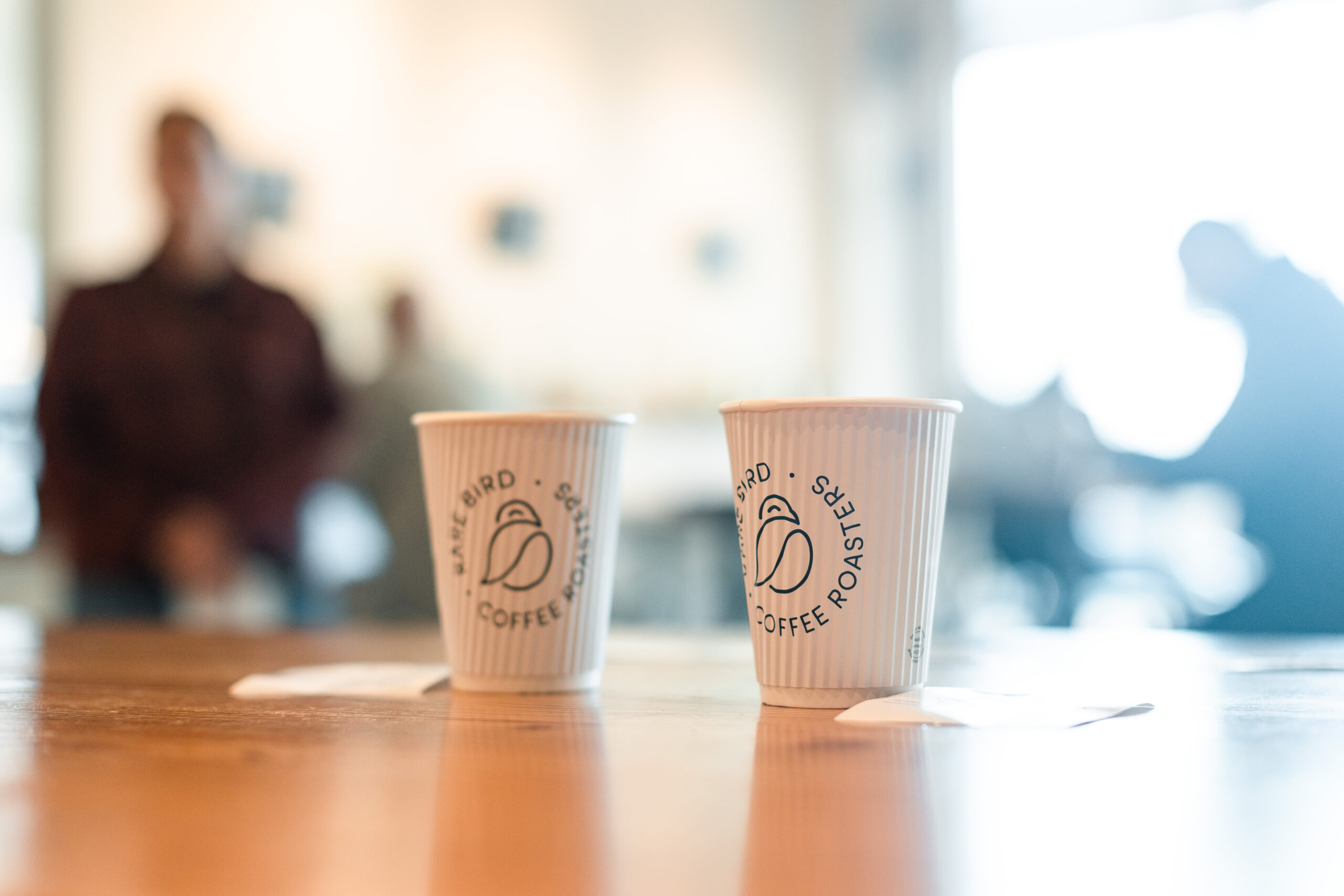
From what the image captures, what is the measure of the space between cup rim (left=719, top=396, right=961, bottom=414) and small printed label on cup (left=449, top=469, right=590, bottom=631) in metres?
0.13

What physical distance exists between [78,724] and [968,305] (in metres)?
3.15

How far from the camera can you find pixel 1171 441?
3.20 metres

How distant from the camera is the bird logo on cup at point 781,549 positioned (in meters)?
0.59

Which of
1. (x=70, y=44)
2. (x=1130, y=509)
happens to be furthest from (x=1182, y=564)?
(x=70, y=44)

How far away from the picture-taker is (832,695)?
59cm

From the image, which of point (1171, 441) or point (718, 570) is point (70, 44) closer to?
point (718, 570)

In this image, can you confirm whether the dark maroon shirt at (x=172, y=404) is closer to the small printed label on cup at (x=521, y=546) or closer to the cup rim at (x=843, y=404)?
the small printed label on cup at (x=521, y=546)

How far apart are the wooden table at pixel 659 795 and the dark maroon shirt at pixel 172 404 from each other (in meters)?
1.71

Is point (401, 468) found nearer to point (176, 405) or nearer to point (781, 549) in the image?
point (176, 405)

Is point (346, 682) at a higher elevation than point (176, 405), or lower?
lower

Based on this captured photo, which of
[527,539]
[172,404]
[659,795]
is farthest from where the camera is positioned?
[172,404]

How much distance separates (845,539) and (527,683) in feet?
0.70

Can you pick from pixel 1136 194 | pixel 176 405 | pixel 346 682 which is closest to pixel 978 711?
pixel 346 682

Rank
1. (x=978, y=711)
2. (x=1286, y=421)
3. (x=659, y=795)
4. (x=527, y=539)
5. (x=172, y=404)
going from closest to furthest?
(x=659, y=795), (x=978, y=711), (x=527, y=539), (x=172, y=404), (x=1286, y=421)
